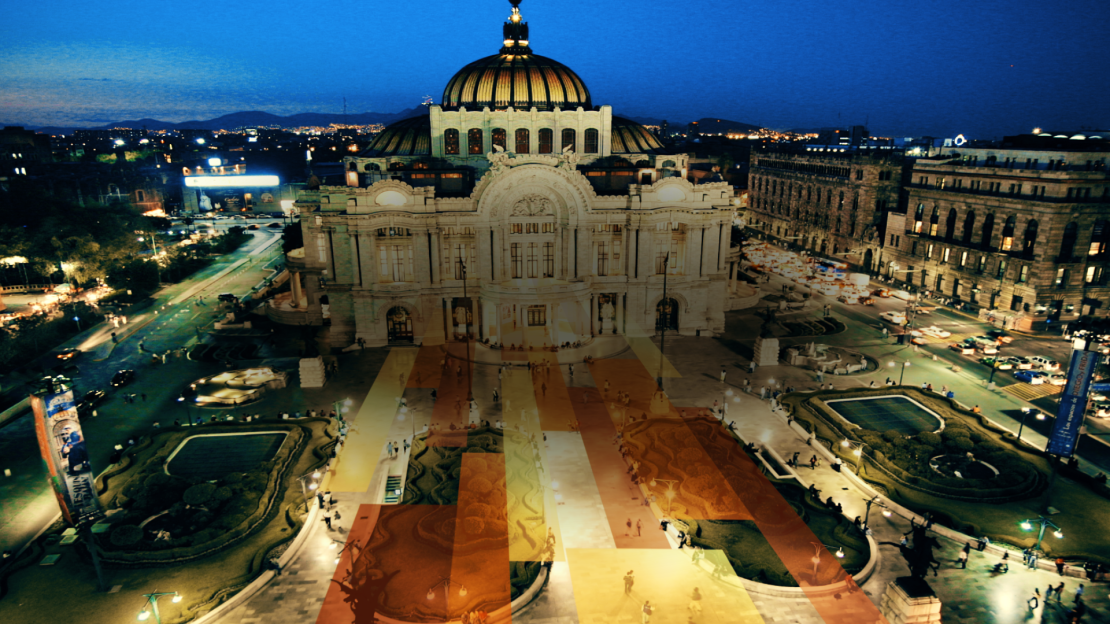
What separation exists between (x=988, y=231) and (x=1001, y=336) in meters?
17.5

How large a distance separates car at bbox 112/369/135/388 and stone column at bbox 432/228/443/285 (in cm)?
2717

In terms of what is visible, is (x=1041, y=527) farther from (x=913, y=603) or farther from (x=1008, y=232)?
(x=1008, y=232)

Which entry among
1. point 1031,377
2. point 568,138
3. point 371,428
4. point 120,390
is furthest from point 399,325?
point 1031,377

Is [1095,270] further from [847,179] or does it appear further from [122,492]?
[122,492]

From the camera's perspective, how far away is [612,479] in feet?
124

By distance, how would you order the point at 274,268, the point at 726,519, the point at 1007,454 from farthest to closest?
the point at 274,268, the point at 1007,454, the point at 726,519

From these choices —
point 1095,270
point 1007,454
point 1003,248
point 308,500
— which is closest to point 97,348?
point 308,500

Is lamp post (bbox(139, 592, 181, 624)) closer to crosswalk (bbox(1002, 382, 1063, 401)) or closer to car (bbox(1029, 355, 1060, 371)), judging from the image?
crosswalk (bbox(1002, 382, 1063, 401))

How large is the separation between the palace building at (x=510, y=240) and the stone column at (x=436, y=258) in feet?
0.33

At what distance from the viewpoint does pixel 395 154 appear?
2781 inches

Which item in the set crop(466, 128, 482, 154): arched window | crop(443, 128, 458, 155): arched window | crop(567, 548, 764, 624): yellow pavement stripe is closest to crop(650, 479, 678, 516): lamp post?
crop(567, 548, 764, 624): yellow pavement stripe

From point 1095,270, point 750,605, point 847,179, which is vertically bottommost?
point 750,605

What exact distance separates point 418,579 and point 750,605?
49.1 ft

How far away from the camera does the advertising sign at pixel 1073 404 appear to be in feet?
123
